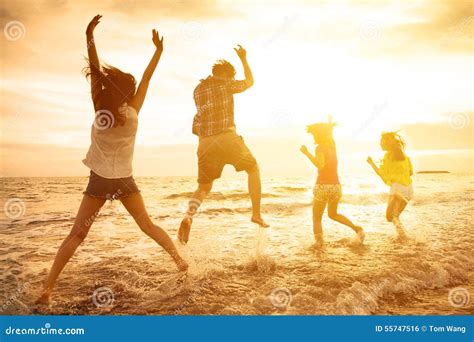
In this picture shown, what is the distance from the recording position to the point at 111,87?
156 inches

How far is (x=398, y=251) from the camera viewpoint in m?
5.96

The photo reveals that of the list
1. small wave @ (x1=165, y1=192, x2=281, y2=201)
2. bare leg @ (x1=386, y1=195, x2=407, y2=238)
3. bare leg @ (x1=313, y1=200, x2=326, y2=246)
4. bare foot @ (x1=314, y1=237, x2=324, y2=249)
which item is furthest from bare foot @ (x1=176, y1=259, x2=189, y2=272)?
small wave @ (x1=165, y1=192, x2=281, y2=201)

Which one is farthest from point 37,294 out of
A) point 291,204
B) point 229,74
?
point 291,204

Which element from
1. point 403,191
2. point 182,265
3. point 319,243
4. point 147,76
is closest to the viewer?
point 147,76

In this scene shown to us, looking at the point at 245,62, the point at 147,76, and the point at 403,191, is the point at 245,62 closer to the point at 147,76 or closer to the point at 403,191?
the point at 147,76

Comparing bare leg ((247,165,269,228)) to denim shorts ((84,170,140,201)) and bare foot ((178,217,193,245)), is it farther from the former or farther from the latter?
denim shorts ((84,170,140,201))

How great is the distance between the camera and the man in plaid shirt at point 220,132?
201 inches

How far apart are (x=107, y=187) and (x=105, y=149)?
0.35m

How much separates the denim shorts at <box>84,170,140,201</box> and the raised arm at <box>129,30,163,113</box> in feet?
2.39

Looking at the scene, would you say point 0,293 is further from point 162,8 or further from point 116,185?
point 162,8

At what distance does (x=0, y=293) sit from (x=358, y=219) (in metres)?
7.32

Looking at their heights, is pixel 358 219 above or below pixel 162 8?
below

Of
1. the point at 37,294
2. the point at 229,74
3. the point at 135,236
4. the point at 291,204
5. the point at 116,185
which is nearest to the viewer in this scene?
the point at 116,185

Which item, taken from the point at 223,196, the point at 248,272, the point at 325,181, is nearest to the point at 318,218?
the point at 325,181
